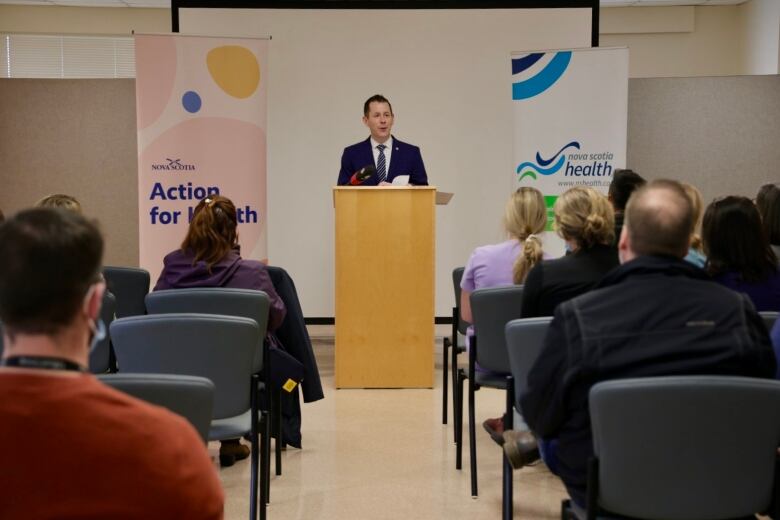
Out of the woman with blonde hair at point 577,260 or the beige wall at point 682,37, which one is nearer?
the woman with blonde hair at point 577,260

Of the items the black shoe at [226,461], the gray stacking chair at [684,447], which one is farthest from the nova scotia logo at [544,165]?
the gray stacking chair at [684,447]

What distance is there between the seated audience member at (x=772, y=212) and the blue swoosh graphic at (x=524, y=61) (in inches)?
121

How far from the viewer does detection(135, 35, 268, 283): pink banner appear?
640cm

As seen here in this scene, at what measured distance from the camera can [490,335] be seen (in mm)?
3947

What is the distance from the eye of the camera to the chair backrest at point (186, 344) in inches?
121

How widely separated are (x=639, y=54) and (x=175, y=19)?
236 inches

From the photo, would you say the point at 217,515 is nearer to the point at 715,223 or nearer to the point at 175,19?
the point at 715,223

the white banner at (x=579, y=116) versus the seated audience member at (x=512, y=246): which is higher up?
the white banner at (x=579, y=116)

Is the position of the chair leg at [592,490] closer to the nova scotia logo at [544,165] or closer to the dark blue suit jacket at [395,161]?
the dark blue suit jacket at [395,161]

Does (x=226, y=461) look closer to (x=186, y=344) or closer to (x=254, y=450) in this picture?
(x=254, y=450)

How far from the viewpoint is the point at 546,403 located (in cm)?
230

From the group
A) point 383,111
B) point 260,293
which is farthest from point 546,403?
point 383,111

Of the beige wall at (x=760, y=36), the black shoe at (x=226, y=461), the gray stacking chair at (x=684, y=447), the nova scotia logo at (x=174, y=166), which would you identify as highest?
the beige wall at (x=760, y=36)

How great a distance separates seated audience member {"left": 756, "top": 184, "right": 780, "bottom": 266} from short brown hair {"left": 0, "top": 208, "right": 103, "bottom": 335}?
136 inches
